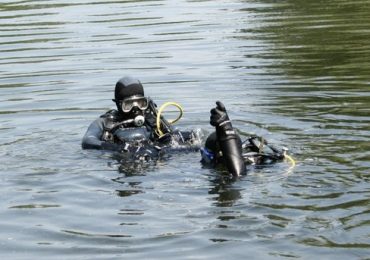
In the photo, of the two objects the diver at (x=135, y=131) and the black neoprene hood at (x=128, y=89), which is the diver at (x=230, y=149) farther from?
the black neoprene hood at (x=128, y=89)

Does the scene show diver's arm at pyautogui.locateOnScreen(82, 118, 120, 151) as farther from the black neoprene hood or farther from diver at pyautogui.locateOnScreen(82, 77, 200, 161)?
the black neoprene hood

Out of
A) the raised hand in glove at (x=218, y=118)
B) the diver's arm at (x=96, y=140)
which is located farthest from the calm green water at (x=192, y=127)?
the raised hand in glove at (x=218, y=118)

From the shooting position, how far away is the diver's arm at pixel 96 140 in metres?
10.7

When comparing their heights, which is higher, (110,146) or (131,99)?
(131,99)

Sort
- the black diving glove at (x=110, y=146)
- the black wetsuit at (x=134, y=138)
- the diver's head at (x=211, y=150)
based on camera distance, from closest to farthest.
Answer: the diver's head at (x=211, y=150) → the black wetsuit at (x=134, y=138) → the black diving glove at (x=110, y=146)

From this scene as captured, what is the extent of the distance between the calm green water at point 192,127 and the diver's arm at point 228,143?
14 centimetres

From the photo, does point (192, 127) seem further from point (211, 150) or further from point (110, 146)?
point (211, 150)

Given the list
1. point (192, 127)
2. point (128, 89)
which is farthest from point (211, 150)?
point (192, 127)

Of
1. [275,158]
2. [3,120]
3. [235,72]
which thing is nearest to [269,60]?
[235,72]

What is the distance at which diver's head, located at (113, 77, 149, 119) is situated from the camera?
11.0 meters

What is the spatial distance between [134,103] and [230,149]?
2.07 meters

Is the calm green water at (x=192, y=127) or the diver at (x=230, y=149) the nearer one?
the calm green water at (x=192, y=127)

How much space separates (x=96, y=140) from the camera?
428 inches

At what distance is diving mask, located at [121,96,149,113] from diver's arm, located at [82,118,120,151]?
0.41m
